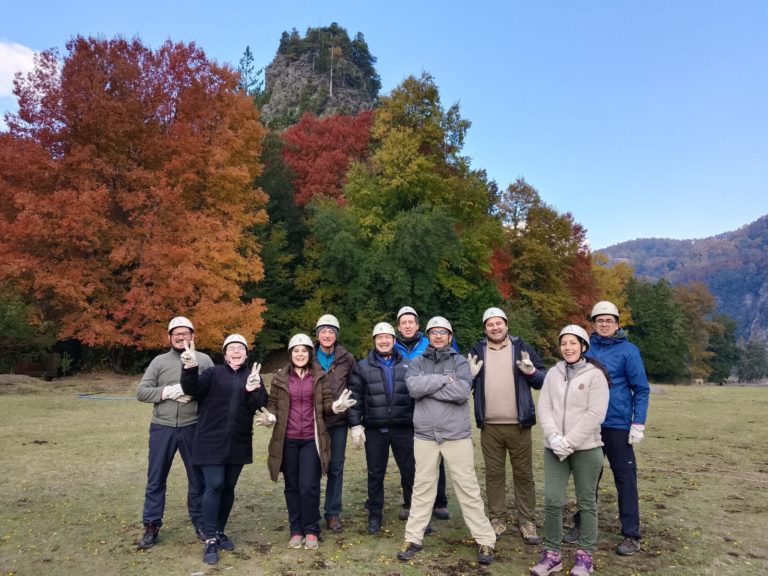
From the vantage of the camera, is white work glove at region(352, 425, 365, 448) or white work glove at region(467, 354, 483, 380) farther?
white work glove at region(352, 425, 365, 448)

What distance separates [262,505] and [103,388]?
48.2 ft

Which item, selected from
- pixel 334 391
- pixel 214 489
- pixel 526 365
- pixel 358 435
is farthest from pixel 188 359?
pixel 526 365

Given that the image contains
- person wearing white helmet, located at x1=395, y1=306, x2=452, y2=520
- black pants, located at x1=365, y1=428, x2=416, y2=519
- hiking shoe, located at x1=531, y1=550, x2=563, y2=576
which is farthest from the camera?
person wearing white helmet, located at x1=395, y1=306, x2=452, y2=520

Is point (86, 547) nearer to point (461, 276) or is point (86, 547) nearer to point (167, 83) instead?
point (167, 83)

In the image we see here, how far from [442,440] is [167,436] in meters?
2.69

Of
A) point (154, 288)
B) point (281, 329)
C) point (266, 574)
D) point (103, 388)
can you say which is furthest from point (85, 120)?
point (266, 574)

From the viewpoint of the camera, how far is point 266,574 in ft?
14.2

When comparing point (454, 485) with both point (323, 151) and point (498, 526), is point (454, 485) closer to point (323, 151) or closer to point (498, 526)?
point (498, 526)

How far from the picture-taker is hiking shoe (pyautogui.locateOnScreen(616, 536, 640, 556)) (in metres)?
4.79

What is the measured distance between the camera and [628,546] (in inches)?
190

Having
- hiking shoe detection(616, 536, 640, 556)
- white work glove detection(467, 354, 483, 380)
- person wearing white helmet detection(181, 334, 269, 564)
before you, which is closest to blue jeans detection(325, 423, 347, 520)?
person wearing white helmet detection(181, 334, 269, 564)

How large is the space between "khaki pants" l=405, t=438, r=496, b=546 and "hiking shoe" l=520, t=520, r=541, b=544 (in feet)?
2.10

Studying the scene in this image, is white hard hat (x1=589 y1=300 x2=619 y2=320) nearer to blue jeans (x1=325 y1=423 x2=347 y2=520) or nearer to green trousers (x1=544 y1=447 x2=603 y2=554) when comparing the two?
green trousers (x1=544 y1=447 x2=603 y2=554)

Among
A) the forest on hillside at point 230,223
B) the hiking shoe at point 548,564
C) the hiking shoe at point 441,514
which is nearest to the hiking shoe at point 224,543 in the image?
the hiking shoe at point 441,514
